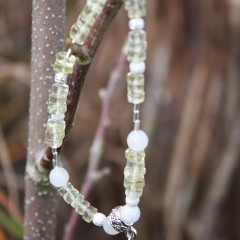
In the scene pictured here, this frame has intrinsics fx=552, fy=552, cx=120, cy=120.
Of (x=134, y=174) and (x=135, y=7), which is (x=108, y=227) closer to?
(x=134, y=174)

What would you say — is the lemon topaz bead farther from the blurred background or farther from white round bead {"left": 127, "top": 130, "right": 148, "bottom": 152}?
the blurred background

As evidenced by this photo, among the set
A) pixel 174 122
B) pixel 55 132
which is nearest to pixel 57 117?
pixel 55 132

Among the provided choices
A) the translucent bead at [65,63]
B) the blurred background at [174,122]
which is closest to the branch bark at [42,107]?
the translucent bead at [65,63]

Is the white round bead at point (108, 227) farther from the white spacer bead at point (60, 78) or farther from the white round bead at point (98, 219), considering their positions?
the white spacer bead at point (60, 78)

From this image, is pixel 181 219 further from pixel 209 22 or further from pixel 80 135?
pixel 209 22

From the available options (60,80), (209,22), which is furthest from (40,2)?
(209,22)

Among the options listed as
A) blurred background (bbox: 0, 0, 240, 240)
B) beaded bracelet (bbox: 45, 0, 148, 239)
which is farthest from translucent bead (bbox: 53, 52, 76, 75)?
blurred background (bbox: 0, 0, 240, 240)

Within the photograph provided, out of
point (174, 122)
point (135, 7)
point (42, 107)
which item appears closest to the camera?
point (135, 7)
